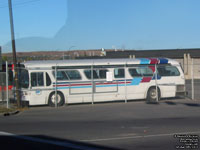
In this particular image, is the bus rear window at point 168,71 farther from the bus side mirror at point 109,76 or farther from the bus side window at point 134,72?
the bus side mirror at point 109,76

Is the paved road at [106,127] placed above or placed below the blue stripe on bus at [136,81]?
below

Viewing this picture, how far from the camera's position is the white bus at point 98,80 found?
18844 mm

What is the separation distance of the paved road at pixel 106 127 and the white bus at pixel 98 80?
1.60 meters

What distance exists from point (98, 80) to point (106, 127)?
786cm

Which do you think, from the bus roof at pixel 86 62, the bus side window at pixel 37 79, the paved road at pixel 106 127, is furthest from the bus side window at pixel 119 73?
the bus side window at pixel 37 79

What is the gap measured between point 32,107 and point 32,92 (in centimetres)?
120

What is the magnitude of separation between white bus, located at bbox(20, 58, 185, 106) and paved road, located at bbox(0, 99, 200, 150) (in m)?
1.60

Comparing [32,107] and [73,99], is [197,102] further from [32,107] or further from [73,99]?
[32,107]

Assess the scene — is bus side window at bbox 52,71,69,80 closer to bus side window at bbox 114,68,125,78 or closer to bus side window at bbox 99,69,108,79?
bus side window at bbox 99,69,108,79

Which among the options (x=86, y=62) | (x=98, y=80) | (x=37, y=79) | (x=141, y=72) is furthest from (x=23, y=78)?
(x=141, y=72)

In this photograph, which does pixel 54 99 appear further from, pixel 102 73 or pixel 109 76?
pixel 109 76

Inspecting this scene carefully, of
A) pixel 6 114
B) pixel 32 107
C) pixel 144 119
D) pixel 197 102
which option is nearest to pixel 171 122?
pixel 144 119

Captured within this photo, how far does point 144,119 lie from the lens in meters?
13.7

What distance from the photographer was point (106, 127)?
39.2 ft
